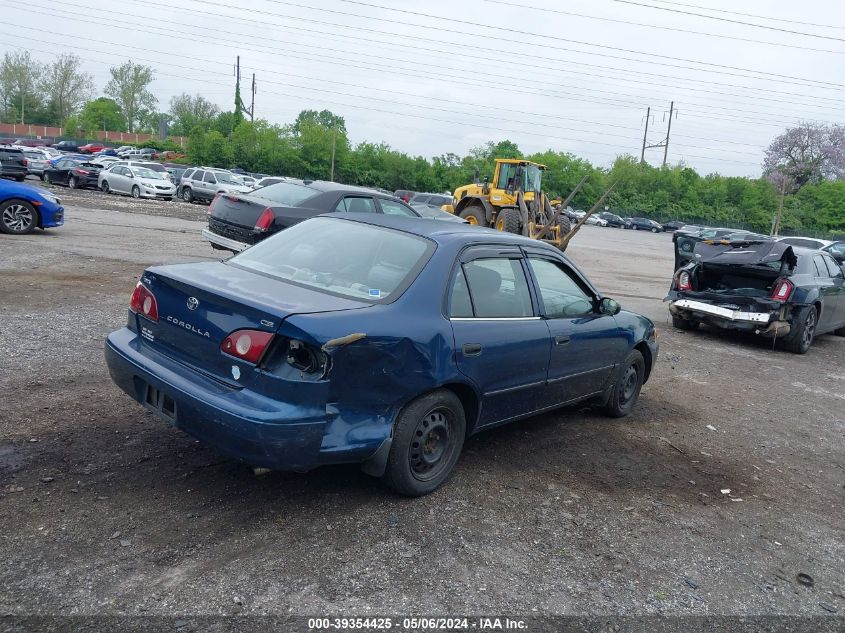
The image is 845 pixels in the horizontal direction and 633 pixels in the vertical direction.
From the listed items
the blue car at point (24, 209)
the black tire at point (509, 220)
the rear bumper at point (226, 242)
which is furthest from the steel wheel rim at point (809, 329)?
the blue car at point (24, 209)

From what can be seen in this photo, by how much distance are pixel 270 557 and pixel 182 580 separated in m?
0.43

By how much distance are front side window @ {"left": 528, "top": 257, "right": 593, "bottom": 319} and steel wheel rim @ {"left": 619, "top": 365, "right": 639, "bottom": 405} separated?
0.96 metres

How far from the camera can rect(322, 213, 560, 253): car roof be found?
4.65 metres

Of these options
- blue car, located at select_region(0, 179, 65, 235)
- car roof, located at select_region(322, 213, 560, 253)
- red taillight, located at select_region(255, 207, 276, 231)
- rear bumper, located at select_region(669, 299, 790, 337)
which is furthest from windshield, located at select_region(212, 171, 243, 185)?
car roof, located at select_region(322, 213, 560, 253)

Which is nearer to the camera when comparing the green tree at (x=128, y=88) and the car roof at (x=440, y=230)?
the car roof at (x=440, y=230)

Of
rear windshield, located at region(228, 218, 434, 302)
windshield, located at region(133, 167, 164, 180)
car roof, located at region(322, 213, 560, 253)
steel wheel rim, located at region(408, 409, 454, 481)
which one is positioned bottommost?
steel wheel rim, located at region(408, 409, 454, 481)

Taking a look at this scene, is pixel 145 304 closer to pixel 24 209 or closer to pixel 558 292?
pixel 558 292

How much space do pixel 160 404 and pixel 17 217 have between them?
451 inches

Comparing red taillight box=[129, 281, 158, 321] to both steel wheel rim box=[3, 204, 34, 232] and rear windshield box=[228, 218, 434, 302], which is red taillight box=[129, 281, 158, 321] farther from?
steel wheel rim box=[3, 204, 34, 232]

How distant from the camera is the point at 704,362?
9164 millimetres

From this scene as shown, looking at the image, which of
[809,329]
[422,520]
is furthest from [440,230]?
[809,329]

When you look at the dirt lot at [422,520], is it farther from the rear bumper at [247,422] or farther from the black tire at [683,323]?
the black tire at [683,323]

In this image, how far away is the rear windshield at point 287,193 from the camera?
11078 mm

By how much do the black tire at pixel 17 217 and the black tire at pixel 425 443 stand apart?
12.0 meters
